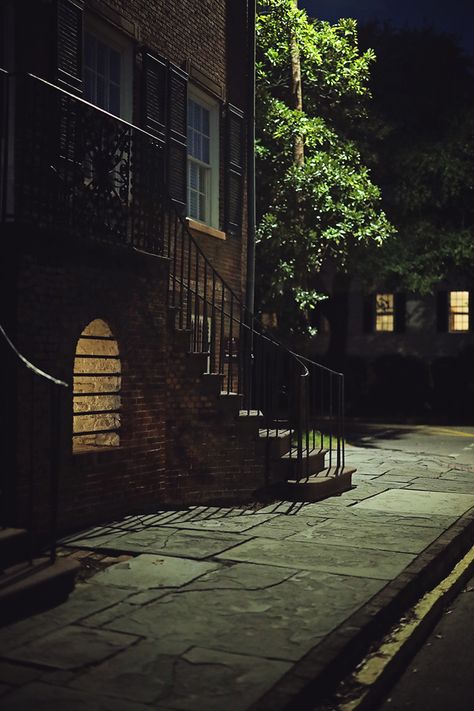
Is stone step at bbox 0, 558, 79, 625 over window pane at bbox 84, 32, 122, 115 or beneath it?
beneath

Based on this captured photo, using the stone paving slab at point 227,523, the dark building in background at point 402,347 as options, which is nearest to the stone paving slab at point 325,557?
the stone paving slab at point 227,523

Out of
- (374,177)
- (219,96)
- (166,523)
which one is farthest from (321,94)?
(166,523)

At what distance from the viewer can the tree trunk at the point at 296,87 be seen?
16.2m

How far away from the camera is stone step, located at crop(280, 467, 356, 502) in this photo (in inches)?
385

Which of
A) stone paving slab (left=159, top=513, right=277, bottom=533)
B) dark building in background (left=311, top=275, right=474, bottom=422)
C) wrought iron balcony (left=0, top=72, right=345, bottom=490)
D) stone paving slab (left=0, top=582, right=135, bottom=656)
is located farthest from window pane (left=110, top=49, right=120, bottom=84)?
dark building in background (left=311, top=275, right=474, bottom=422)

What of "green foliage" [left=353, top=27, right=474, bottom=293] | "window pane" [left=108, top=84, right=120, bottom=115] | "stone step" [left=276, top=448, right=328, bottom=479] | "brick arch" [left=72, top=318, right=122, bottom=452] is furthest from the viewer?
"green foliage" [left=353, top=27, right=474, bottom=293]

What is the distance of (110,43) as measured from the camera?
10.6m

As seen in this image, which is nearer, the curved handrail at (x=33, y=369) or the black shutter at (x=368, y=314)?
the curved handrail at (x=33, y=369)

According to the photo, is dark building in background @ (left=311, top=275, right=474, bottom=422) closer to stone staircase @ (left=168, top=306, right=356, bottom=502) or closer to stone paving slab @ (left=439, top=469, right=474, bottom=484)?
stone paving slab @ (left=439, top=469, right=474, bottom=484)

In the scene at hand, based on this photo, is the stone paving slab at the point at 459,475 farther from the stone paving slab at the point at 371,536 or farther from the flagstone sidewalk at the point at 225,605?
the stone paving slab at the point at 371,536

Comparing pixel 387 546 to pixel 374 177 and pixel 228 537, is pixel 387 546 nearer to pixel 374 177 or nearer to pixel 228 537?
pixel 228 537

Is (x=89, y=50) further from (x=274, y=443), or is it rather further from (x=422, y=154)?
(x=422, y=154)

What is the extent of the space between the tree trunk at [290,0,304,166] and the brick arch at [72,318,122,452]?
27.2ft

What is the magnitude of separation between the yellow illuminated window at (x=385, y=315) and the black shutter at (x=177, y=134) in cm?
2037
